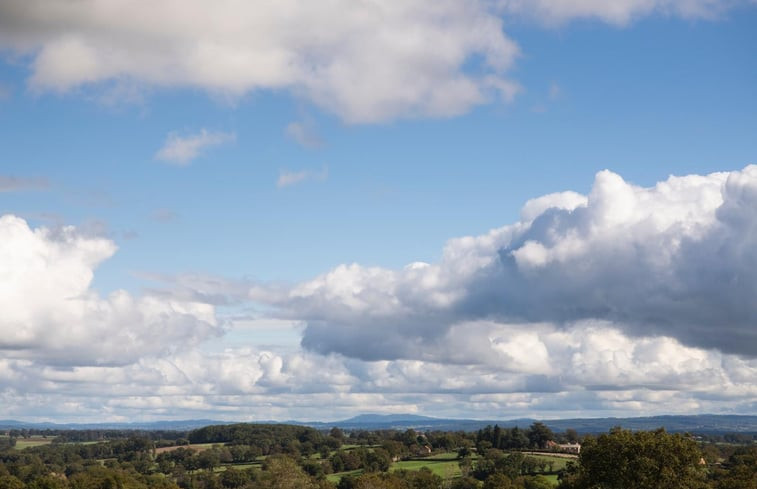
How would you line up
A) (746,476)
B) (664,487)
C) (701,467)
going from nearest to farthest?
(664,487) → (701,467) → (746,476)

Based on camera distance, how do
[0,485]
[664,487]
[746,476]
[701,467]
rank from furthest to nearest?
[0,485]
[746,476]
[701,467]
[664,487]

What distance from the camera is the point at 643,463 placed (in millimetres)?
105188

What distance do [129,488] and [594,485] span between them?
127 m

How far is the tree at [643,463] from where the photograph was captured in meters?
105

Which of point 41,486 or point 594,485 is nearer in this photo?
point 594,485

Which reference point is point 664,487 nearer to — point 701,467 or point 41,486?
point 701,467

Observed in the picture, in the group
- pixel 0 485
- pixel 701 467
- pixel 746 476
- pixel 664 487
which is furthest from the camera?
pixel 0 485

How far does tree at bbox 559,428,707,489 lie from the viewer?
345 feet

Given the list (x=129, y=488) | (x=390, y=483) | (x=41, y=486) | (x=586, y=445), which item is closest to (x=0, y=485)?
(x=41, y=486)

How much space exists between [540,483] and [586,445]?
89.5 metres

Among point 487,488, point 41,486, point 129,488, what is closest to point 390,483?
point 487,488

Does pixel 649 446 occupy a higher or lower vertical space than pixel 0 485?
higher

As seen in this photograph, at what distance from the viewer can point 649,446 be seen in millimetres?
107250

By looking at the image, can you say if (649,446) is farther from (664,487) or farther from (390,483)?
(390,483)
